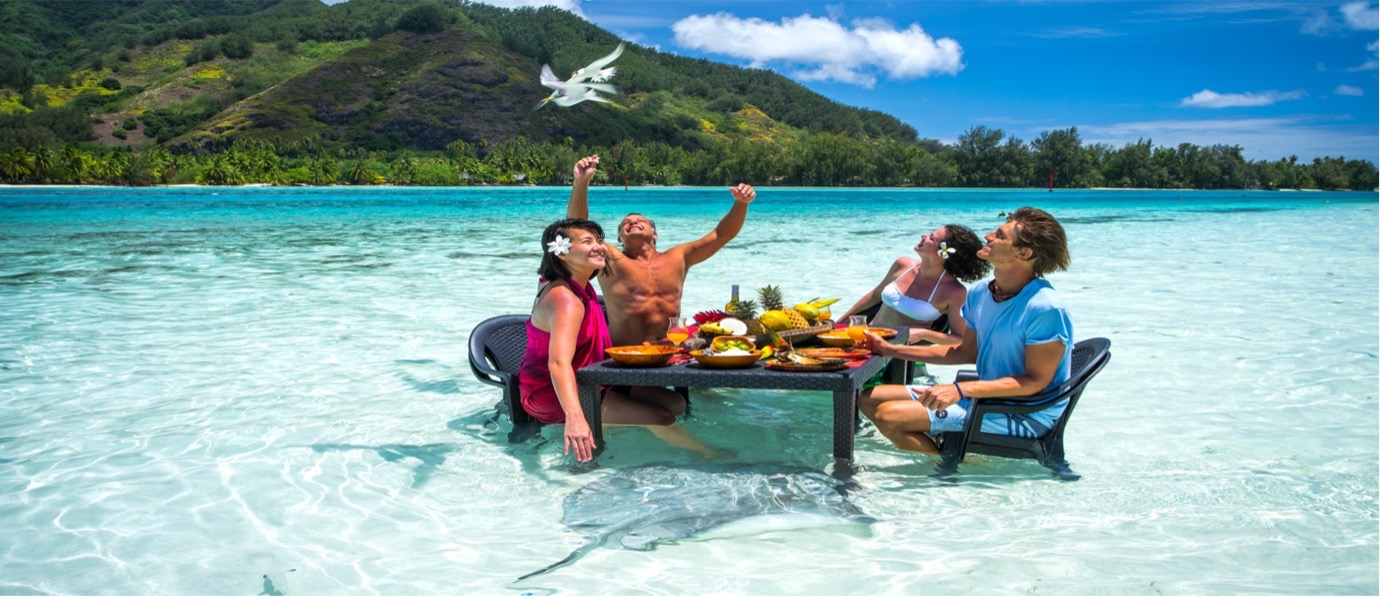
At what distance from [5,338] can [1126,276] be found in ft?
45.8

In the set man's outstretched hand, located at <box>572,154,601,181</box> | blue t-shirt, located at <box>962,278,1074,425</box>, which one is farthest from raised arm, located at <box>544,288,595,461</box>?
blue t-shirt, located at <box>962,278,1074,425</box>

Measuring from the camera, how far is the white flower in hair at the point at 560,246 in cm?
437

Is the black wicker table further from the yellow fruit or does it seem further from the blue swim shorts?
the yellow fruit

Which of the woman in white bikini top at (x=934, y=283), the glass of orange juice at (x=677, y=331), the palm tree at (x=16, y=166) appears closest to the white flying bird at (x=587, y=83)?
the glass of orange juice at (x=677, y=331)

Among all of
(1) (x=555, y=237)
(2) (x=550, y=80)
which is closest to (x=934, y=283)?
(1) (x=555, y=237)

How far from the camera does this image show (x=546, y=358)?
468 cm

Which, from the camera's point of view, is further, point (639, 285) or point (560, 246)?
point (639, 285)

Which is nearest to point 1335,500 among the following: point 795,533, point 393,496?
point 795,533

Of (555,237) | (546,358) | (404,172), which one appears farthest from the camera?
(404,172)

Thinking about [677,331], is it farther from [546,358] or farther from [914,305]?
[914,305]

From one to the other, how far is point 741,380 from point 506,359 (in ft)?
6.02

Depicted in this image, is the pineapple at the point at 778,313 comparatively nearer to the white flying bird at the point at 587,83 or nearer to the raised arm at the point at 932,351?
the raised arm at the point at 932,351

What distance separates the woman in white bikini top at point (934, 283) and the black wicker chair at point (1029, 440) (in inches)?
44.3

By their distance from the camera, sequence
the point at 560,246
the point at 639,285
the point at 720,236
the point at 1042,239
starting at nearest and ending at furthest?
the point at 1042,239 < the point at 560,246 < the point at 639,285 < the point at 720,236
